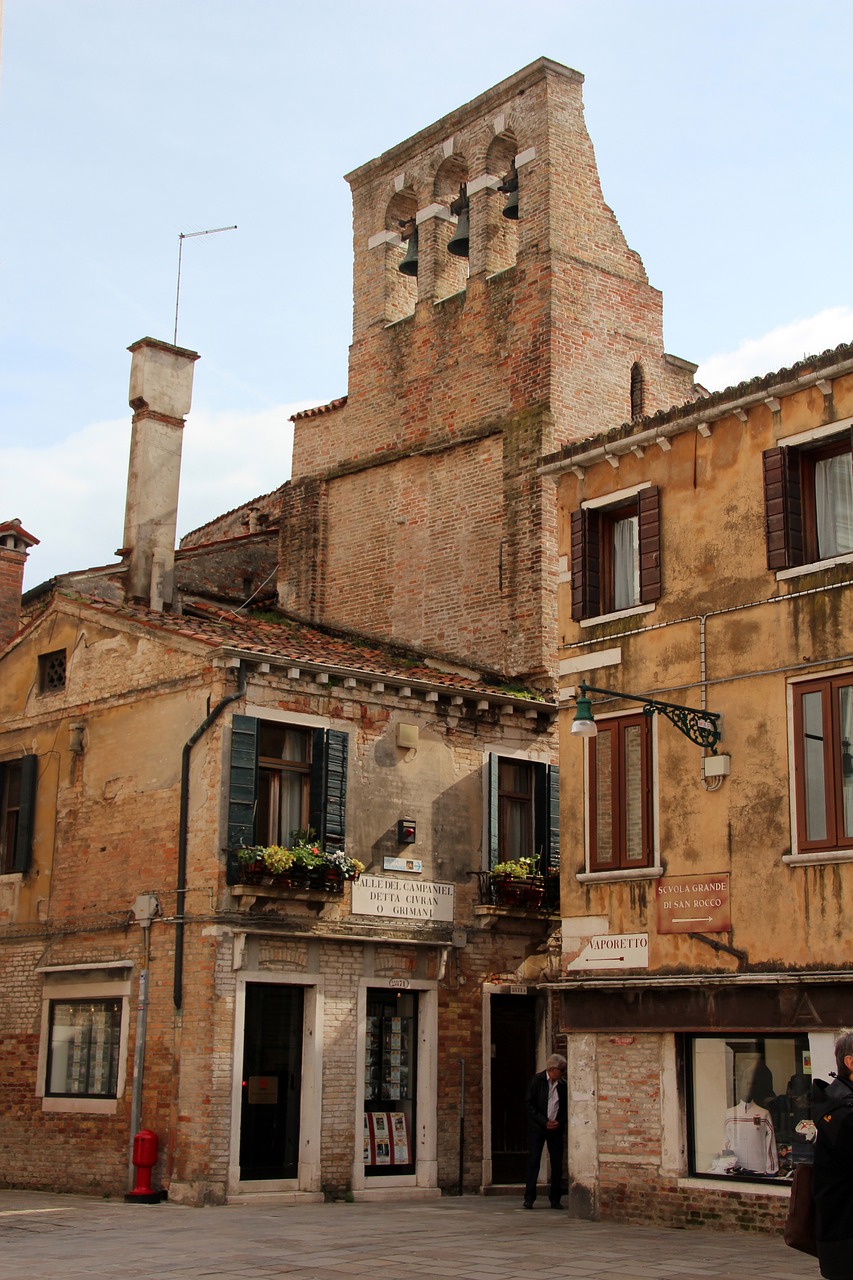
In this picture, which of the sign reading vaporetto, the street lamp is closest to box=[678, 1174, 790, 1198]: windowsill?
the street lamp

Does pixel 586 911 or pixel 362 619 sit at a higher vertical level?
pixel 362 619

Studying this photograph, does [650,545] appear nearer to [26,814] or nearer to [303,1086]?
[303,1086]

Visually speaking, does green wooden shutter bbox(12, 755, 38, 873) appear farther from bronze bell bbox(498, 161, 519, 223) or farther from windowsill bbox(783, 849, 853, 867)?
bronze bell bbox(498, 161, 519, 223)

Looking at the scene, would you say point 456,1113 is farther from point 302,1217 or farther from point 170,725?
point 170,725

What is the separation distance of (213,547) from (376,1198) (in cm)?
1231

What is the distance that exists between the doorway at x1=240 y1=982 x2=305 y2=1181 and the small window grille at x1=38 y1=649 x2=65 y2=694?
5648mm

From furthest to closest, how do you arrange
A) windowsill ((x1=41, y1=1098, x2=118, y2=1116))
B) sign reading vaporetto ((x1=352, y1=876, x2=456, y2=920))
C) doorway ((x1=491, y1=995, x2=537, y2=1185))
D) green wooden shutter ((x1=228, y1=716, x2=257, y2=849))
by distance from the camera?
1. doorway ((x1=491, y1=995, x2=537, y2=1185))
2. sign reading vaporetto ((x1=352, y1=876, x2=456, y2=920))
3. windowsill ((x1=41, y1=1098, x2=118, y2=1116))
4. green wooden shutter ((x1=228, y1=716, x2=257, y2=849))

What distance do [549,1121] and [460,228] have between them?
1495 centimetres

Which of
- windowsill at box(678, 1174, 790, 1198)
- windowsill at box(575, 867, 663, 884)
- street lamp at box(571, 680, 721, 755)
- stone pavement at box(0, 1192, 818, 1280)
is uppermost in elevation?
street lamp at box(571, 680, 721, 755)

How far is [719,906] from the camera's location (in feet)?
46.6

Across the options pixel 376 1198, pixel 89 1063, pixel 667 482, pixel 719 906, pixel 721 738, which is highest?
pixel 667 482

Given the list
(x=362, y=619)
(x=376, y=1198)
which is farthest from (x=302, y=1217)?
(x=362, y=619)

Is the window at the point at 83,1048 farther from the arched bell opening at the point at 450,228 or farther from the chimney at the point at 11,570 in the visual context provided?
the arched bell opening at the point at 450,228

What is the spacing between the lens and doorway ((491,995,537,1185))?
757 inches
